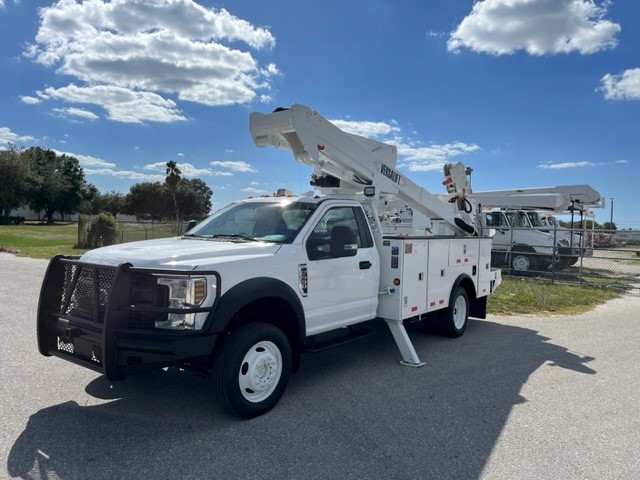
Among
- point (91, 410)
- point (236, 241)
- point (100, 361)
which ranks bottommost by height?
point (91, 410)

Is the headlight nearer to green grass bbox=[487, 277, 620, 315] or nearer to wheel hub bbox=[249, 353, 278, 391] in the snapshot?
wheel hub bbox=[249, 353, 278, 391]

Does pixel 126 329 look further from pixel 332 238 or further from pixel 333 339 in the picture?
pixel 333 339

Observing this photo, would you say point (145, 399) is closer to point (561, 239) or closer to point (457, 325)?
point (457, 325)

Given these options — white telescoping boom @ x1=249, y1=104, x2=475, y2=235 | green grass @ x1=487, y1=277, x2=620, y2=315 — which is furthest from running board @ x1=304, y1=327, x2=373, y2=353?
green grass @ x1=487, y1=277, x2=620, y2=315

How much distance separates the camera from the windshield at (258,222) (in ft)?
17.8

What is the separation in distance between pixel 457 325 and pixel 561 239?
12829mm

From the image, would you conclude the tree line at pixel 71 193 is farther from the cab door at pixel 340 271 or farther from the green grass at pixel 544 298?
the cab door at pixel 340 271

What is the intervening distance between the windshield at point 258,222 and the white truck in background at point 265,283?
0.02 meters

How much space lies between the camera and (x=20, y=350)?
6.68m

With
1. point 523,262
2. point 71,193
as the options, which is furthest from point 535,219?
→ point 71,193

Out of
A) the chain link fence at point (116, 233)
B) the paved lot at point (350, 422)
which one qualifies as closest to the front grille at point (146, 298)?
the paved lot at point (350, 422)

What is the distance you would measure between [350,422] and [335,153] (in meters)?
3.56

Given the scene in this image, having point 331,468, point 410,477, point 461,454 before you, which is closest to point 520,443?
point 461,454

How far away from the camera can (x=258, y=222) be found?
5703 mm
